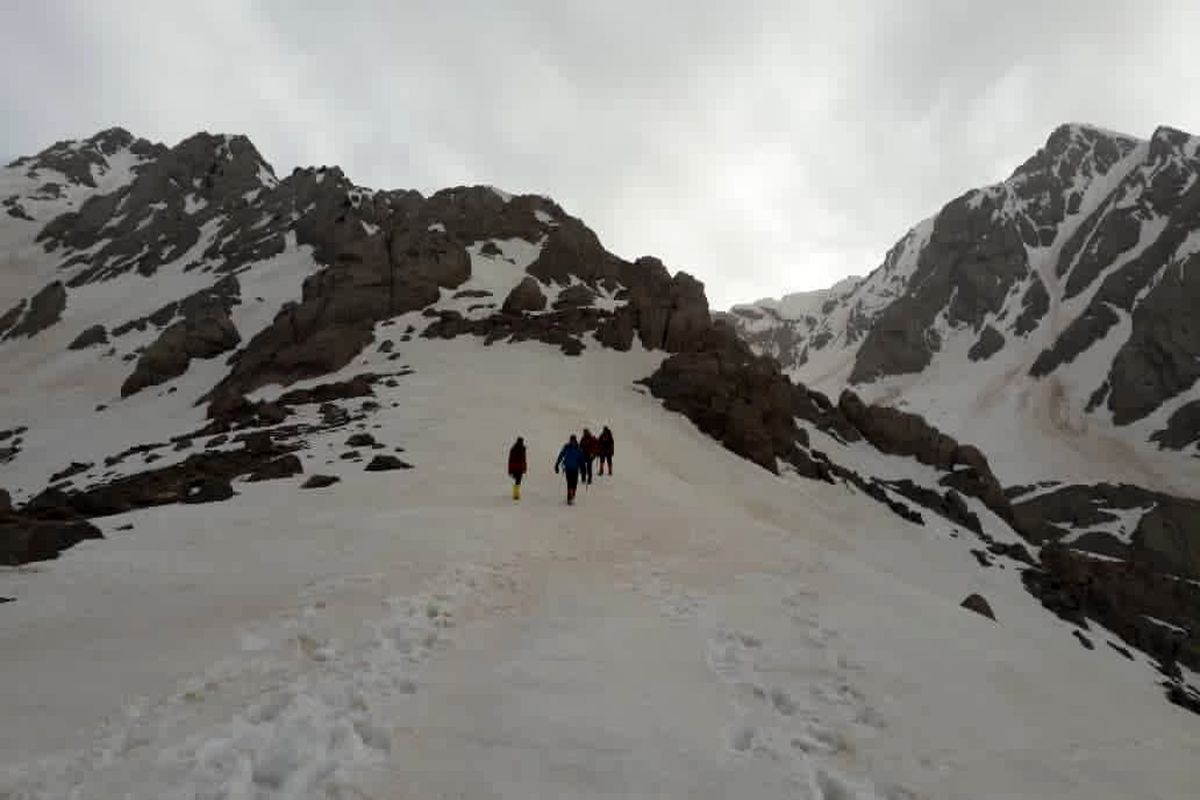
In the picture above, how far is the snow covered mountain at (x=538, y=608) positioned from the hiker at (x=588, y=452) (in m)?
1.04

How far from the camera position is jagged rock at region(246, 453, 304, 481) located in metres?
21.6

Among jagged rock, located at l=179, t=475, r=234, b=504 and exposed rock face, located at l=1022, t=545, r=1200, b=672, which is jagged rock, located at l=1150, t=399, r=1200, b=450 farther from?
jagged rock, located at l=179, t=475, r=234, b=504

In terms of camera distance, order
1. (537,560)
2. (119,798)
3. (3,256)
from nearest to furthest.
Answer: (119,798), (537,560), (3,256)

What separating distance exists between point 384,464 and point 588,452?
6730 mm

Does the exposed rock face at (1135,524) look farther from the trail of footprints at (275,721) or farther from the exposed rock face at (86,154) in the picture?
the exposed rock face at (86,154)

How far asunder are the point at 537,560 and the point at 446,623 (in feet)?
13.2

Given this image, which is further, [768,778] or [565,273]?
[565,273]

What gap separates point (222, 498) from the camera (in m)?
18.9

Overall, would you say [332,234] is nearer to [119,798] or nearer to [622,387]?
[622,387]

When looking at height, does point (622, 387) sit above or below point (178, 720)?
above

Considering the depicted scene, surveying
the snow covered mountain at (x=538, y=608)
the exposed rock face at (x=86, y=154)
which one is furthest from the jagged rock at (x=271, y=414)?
the exposed rock face at (x=86, y=154)

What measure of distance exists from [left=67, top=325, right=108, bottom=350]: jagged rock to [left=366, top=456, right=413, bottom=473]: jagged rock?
68924mm

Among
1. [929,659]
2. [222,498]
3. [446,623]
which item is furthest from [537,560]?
[222,498]

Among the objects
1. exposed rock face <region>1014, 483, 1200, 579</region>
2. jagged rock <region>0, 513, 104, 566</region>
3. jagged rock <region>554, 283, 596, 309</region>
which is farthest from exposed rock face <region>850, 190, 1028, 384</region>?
jagged rock <region>0, 513, 104, 566</region>
